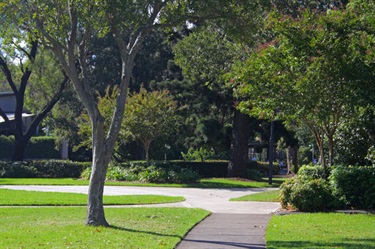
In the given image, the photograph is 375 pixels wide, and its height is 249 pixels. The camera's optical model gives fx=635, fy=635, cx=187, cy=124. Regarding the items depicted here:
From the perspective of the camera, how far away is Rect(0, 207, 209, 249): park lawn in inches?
492

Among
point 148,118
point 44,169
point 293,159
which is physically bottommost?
point 44,169

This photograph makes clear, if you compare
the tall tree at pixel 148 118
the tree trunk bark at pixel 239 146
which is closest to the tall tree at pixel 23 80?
the tall tree at pixel 148 118

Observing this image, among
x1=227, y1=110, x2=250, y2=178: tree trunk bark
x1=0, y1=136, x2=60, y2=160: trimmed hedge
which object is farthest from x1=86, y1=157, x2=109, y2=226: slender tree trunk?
x1=0, y1=136, x2=60, y2=160: trimmed hedge

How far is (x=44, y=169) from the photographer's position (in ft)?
134

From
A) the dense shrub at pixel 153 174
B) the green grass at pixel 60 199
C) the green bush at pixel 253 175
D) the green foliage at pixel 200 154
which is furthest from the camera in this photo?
the green foliage at pixel 200 154

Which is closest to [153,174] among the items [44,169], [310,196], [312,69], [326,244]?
→ [44,169]

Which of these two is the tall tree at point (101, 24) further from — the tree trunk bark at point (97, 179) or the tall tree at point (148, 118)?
the tall tree at point (148, 118)

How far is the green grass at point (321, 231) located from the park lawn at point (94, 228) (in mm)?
2169

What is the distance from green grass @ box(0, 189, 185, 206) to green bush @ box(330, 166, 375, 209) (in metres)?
6.85

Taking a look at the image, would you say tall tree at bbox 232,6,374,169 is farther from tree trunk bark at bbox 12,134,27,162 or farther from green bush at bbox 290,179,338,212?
tree trunk bark at bbox 12,134,27,162

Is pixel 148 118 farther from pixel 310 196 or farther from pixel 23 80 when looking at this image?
pixel 310 196

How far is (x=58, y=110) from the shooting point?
177ft

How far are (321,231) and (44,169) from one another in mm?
28755

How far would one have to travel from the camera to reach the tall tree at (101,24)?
1498 cm
